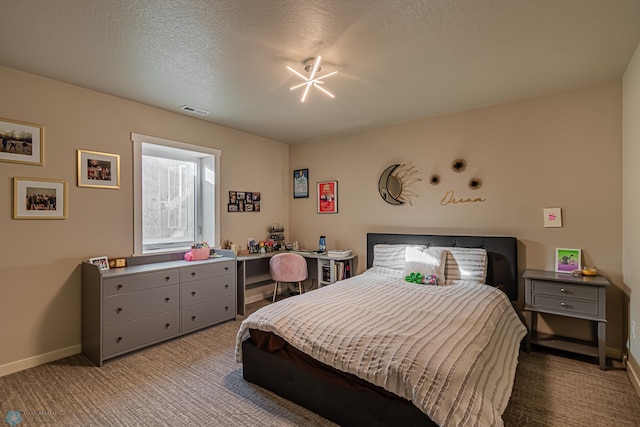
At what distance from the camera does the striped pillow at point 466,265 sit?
3158 mm

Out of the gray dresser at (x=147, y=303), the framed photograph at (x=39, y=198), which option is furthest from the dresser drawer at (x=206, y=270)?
the framed photograph at (x=39, y=198)

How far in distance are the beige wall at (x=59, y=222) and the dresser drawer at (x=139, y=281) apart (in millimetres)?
494

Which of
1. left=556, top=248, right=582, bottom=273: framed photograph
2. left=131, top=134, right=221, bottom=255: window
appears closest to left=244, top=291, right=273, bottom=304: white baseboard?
left=131, top=134, right=221, bottom=255: window

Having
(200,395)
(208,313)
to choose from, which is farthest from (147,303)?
(200,395)

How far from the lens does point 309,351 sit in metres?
1.94

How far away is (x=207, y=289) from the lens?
351 centimetres

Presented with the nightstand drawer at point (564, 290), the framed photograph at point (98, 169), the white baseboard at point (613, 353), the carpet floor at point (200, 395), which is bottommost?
the carpet floor at point (200, 395)

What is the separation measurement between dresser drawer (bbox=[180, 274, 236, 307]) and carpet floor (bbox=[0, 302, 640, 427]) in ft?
2.07

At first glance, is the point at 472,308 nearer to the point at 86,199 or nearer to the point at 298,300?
the point at 298,300

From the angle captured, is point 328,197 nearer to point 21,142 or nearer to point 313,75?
point 313,75

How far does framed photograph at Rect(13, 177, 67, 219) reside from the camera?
8.43 ft

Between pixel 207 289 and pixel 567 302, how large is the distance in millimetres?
3594

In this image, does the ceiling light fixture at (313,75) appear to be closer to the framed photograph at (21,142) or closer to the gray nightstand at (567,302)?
the framed photograph at (21,142)

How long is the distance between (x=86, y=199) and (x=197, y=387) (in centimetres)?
210
